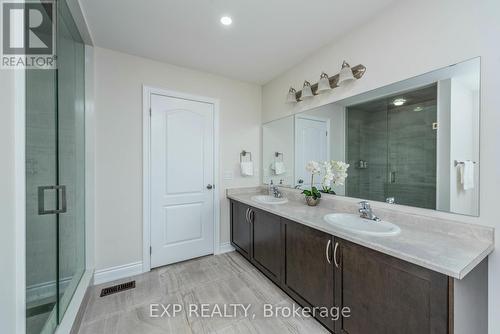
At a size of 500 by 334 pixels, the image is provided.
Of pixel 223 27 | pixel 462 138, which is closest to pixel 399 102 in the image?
pixel 462 138

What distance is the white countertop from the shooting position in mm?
925

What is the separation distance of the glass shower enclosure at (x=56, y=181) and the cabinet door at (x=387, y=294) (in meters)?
1.75

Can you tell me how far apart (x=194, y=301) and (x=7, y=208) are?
1.55m

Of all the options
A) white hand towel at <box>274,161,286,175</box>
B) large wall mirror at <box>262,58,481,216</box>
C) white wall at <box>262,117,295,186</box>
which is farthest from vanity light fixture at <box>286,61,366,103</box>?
white hand towel at <box>274,161,286,175</box>


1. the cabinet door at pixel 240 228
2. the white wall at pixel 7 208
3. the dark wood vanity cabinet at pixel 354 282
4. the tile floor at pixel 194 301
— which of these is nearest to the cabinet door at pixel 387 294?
the dark wood vanity cabinet at pixel 354 282

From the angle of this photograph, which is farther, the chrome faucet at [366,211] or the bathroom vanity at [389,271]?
the chrome faucet at [366,211]

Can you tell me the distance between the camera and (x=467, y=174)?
123 cm

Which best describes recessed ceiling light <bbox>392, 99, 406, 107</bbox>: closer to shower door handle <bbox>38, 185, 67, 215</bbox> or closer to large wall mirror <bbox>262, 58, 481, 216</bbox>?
large wall mirror <bbox>262, 58, 481, 216</bbox>

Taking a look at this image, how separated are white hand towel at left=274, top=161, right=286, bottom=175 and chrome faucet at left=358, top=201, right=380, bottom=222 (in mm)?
1197

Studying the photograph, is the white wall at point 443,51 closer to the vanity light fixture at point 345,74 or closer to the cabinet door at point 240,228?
the vanity light fixture at point 345,74

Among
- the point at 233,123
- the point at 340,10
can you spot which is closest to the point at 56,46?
the point at 233,123

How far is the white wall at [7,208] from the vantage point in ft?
2.54

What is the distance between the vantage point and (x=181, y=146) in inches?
99.5

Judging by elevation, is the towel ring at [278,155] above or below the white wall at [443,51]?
below
